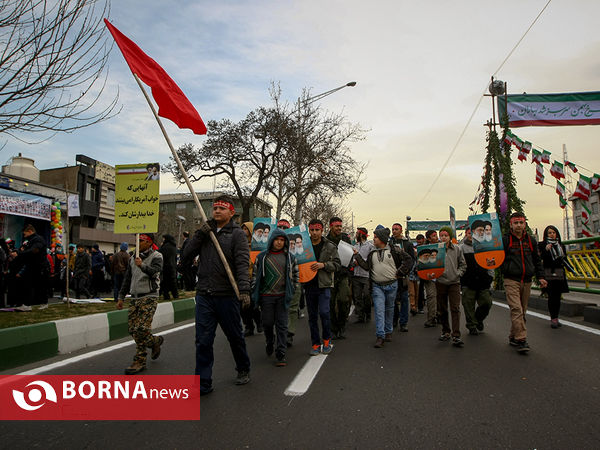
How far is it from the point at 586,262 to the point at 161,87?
35.4ft

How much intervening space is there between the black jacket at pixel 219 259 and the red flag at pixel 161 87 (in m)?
1.58

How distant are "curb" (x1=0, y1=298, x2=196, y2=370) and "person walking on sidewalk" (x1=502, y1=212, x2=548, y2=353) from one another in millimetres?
6555

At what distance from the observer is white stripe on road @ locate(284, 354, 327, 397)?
4.19 metres

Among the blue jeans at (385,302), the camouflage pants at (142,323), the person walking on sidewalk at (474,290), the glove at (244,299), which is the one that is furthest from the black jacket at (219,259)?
the person walking on sidewalk at (474,290)

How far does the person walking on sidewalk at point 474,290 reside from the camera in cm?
731

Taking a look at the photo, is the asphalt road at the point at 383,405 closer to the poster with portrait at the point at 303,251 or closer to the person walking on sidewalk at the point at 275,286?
the person walking on sidewalk at the point at 275,286

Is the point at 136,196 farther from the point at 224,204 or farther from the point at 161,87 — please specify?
the point at 224,204

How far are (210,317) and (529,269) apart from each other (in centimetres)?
481

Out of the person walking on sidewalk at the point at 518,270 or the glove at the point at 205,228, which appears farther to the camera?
the person walking on sidewalk at the point at 518,270

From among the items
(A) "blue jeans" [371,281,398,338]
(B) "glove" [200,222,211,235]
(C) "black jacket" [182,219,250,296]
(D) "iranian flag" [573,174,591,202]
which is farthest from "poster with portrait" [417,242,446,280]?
A: (D) "iranian flag" [573,174,591,202]

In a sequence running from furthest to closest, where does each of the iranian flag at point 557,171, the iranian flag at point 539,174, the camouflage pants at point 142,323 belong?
the iranian flag at point 539,174 → the iranian flag at point 557,171 → the camouflage pants at point 142,323

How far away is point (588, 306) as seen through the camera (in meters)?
8.49

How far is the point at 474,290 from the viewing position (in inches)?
291

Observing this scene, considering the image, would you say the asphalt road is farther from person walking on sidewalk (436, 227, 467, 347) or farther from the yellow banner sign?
the yellow banner sign
